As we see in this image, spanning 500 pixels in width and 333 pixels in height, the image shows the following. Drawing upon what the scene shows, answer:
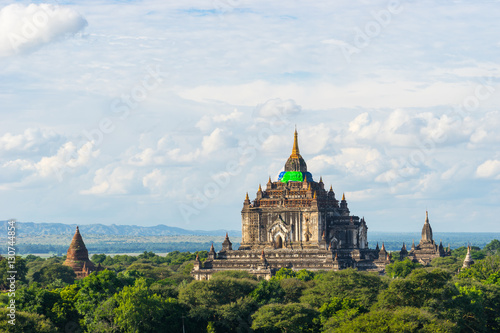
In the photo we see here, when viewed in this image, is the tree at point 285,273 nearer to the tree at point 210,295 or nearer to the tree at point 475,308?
the tree at point 210,295

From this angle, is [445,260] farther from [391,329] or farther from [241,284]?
[391,329]

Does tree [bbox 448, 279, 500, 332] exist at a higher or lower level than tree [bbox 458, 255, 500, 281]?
lower

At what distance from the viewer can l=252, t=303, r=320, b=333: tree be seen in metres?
84.6

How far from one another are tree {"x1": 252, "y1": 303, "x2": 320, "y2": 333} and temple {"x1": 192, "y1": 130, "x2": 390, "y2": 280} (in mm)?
38765

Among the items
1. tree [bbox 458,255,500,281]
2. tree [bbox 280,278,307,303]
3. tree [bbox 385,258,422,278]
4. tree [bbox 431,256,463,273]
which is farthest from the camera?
tree [bbox 431,256,463,273]

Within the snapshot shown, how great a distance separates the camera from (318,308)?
305 ft

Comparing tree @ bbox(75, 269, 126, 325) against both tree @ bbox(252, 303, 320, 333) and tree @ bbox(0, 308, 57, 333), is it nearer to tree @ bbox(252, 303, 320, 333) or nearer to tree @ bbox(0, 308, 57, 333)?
tree @ bbox(0, 308, 57, 333)

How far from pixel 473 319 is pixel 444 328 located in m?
10.1

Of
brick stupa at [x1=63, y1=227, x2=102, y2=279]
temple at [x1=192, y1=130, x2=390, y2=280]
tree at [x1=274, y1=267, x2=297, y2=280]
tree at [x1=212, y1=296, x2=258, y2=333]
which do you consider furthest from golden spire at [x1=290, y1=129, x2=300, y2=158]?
tree at [x1=212, y1=296, x2=258, y2=333]

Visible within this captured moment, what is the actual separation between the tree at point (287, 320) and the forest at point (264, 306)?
9 centimetres

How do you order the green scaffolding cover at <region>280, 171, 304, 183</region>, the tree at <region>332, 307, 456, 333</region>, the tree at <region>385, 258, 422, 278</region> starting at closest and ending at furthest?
the tree at <region>332, 307, 456, 333</region> < the tree at <region>385, 258, 422, 278</region> < the green scaffolding cover at <region>280, 171, 304, 183</region>

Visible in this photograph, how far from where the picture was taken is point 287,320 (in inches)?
3334

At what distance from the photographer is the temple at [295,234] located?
12912 cm

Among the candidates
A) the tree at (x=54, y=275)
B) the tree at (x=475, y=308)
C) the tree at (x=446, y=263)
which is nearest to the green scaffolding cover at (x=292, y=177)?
the tree at (x=446, y=263)
